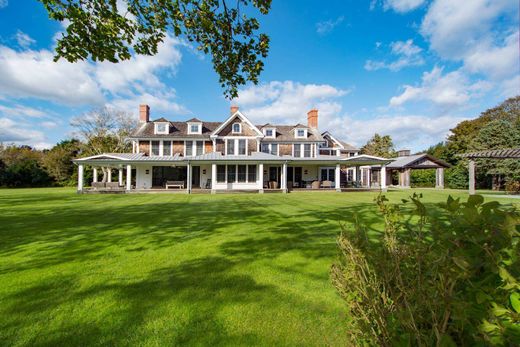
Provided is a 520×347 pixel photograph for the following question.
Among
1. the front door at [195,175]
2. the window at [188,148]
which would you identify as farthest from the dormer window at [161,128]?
the front door at [195,175]

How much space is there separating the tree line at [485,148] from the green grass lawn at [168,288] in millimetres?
22899

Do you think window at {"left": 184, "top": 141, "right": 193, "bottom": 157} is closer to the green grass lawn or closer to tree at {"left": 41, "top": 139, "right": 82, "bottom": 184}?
the green grass lawn

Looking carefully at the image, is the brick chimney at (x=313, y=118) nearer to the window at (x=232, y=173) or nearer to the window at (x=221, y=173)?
the window at (x=232, y=173)

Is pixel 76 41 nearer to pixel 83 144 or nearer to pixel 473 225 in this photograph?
pixel 473 225

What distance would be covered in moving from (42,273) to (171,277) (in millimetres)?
2178

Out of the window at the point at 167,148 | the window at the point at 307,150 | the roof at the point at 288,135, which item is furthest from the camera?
the window at the point at 307,150

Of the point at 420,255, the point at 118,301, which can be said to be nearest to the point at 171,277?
the point at 118,301

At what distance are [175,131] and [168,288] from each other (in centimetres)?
2532

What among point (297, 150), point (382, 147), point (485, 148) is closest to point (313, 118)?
point (297, 150)

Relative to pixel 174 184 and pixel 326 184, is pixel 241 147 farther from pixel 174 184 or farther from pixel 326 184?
pixel 326 184

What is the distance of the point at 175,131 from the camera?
27.0 meters

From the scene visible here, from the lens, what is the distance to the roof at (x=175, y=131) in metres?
25.7

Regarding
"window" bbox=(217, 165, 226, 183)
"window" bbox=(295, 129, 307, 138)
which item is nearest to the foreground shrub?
"window" bbox=(217, 165, 226, 183)

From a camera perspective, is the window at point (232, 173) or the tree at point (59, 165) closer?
the window at point (232, 173)
